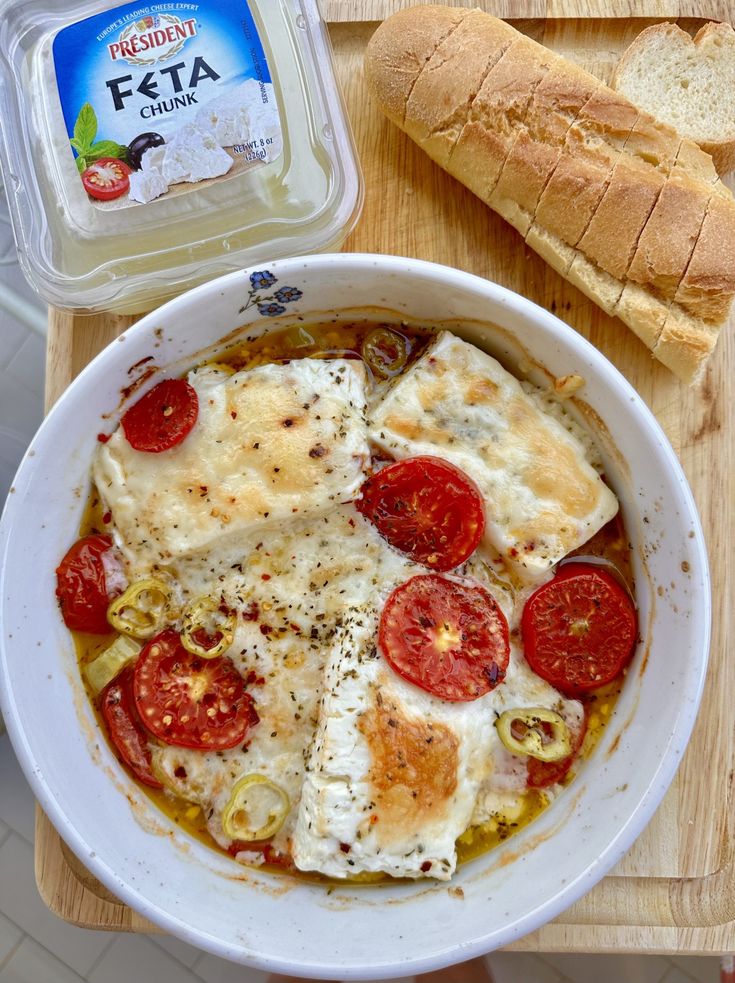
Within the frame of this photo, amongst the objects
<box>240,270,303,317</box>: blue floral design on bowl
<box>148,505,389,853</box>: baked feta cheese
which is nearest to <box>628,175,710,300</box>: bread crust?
<box>240,270,303,317</box>: blue floral design on bowl

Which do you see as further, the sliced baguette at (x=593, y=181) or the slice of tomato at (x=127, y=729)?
the slice of tomato at (x=127, y=729)

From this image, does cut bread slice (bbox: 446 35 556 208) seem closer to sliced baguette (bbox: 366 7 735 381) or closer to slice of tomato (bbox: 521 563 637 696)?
sliced baguette (bbox: 366 7 735 381)

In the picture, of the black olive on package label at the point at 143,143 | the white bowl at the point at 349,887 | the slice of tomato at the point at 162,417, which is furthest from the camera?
the black olive on package label at the point at 143,143

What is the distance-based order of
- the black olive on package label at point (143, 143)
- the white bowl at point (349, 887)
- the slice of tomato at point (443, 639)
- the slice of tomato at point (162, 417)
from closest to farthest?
the white bowl at point (349, 887), the slice of tomato at point (443, 639), the slice of tomato at point (162, 417), the black olive on package label at point (143, 143)

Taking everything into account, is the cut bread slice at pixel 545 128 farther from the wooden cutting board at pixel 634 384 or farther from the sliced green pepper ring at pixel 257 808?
the sliced green pepper ring at pixel 257 808

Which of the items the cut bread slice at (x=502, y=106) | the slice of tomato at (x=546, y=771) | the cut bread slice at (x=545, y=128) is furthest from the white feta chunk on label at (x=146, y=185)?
the slice of tomato at (x=546, y=771)

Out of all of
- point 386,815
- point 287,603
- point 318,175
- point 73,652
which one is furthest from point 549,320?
point 73,652

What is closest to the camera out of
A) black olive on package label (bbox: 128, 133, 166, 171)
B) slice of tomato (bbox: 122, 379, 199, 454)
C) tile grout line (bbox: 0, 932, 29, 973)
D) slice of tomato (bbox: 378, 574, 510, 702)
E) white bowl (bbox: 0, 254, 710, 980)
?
white bowl (bbox: 0, 254, 710, 980)
